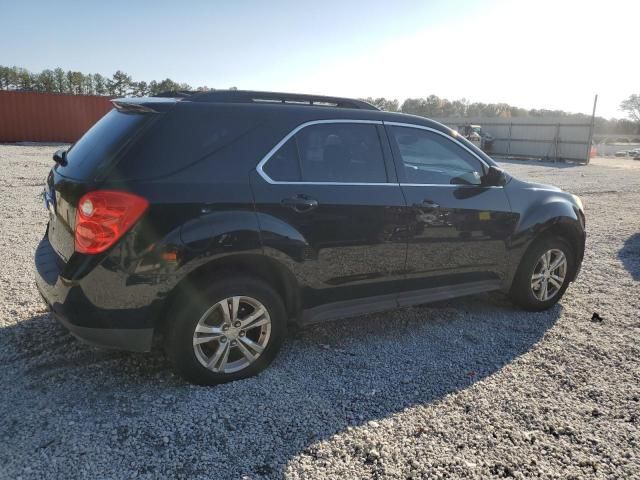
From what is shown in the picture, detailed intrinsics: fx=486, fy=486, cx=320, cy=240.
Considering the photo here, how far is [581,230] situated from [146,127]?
408cm

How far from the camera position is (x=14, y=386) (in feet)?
9.95

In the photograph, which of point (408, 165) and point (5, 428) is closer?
point (5, 428)

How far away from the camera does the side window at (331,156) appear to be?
10.6 ft

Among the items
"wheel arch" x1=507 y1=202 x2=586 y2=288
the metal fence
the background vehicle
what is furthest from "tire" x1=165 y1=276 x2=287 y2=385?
the background vehicle

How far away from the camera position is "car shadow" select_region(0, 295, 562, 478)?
8.32 ft

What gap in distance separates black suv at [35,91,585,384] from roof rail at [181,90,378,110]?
0.01 m

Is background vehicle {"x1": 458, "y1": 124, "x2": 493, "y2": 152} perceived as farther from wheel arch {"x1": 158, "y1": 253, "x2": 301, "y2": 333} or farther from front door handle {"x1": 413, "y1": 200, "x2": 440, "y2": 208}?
wheel arch {"x1": 158, "y1": 253, "x2": 301, "y2": 333}

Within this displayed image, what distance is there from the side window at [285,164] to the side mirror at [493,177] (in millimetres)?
1795

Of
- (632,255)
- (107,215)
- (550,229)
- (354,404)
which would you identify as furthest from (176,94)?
(632,255)

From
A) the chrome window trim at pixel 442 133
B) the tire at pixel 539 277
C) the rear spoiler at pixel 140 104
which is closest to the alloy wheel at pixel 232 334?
the rear spoiler at pixel 140 104

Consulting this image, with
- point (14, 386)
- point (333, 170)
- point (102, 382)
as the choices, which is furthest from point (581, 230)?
point (14, 386)

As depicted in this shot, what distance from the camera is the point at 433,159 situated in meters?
4.11

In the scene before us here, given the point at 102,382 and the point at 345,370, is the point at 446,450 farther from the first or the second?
the point at 102,382

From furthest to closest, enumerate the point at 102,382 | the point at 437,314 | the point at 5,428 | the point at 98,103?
the point at 98,103 → the point at 437,314 → the point at 102,382 → the point at 5,428
